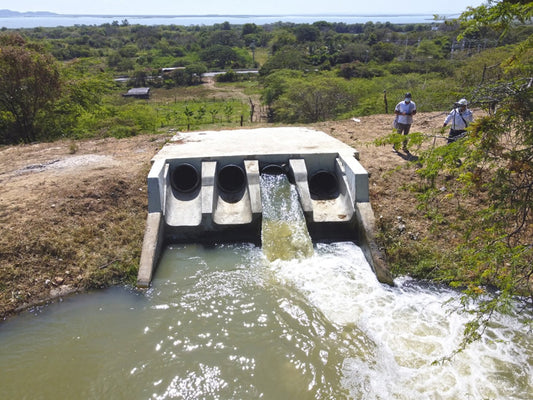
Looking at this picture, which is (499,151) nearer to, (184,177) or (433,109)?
(184,177)

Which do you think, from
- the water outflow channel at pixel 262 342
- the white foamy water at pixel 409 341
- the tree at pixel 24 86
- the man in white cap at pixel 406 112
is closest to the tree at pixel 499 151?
the white foamy water at pixel 409 341

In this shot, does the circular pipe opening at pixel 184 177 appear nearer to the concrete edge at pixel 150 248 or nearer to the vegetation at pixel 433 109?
the concrete edge at pixel 150 248

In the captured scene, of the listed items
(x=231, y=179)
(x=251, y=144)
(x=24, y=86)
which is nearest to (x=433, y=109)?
(x=251, y=144)

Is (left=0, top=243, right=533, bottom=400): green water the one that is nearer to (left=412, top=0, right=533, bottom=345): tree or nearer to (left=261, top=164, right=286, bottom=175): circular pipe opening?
(left=412, top=0, right=533, bottom=345): tree

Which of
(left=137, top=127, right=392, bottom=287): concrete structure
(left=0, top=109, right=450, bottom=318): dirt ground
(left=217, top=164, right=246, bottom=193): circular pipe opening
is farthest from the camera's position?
(left=217, top=164, right=246, bottom=193): circular pipe opening

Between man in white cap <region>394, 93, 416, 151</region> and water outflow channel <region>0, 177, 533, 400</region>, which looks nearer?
water outflow channel <region>0, 177, 533, 400</region>

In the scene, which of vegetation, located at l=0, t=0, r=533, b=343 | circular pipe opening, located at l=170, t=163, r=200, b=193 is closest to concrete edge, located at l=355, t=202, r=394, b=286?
vegetation, located at l=0, t=0, r=533, b=343
